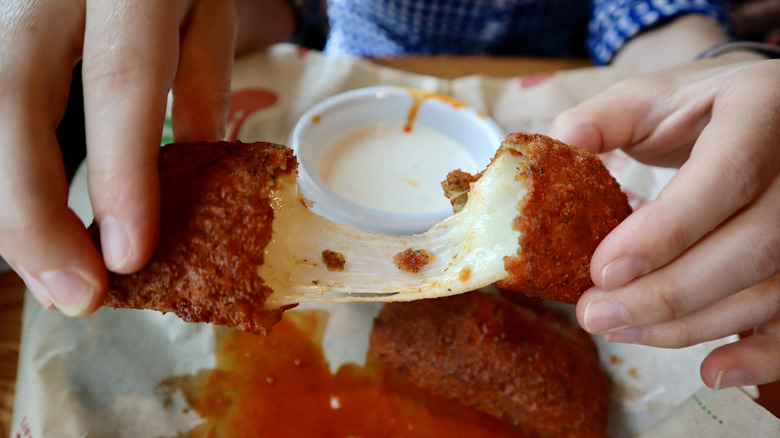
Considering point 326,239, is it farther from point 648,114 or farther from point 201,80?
point 648,114

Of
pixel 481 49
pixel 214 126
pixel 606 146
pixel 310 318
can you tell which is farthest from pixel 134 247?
pixel 481 49

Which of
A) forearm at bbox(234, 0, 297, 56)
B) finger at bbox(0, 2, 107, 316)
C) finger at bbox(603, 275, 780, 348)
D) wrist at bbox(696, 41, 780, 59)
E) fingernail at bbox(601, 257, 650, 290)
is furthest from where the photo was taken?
forearm at bbox(234, 0, 297, 56)

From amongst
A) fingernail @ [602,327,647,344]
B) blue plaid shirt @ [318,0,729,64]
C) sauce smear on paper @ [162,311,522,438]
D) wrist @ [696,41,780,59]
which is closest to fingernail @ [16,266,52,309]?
sauce smear on paper @ [162,311,522,438]

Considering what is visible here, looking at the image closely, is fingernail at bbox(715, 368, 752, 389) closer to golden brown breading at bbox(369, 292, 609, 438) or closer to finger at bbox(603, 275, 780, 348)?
finger at bbox(603, 275, 780, 348)

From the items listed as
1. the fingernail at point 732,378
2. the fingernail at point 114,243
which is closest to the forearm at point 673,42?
the fingernail at point 732,378

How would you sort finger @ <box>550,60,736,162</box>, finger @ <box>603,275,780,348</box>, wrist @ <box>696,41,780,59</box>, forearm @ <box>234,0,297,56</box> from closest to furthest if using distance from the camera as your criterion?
finger @ <box>603,275,780,348</box> < finger @ <box>550,60,736,162</box> < wrist @ <box>696,41,780,59</box> < forearm @ <box>234,0,297,56</box>

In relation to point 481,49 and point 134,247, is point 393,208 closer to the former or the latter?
point 134,247

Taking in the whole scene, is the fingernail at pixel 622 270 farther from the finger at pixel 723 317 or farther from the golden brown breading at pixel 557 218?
the finger at pixel 723 317

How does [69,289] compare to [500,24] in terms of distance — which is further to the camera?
[500,24]

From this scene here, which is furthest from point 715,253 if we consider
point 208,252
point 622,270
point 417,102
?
point 417,102
